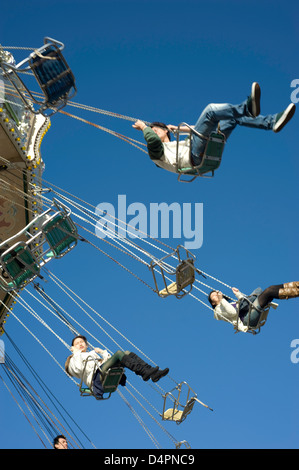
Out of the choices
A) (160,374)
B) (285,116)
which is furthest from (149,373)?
(285,116)

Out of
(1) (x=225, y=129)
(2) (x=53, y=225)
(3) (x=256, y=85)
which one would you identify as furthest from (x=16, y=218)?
(3) (x=256, y=85)

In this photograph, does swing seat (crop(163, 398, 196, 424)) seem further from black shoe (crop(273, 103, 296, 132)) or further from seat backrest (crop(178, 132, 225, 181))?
black shoe (crop(273, 103, 296, 132))

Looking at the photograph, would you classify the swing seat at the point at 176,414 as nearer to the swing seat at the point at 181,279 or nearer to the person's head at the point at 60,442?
the person's head at the point at 60,442

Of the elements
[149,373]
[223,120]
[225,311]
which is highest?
[223,120]

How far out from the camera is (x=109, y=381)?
43.0 feet

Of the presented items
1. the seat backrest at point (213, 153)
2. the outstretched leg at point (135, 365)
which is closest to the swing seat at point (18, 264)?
the outstretched leg at point (135, 365)

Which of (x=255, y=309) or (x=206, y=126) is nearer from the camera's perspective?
(x=206, y=126)

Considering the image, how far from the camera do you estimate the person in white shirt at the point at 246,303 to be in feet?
40.9

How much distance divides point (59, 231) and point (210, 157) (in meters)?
2.81

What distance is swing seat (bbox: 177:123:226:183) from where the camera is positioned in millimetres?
11766

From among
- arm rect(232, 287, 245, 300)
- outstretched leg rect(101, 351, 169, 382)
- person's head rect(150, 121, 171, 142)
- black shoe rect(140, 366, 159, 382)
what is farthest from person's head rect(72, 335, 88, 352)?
person's head rect(150, 121, 171, 142)

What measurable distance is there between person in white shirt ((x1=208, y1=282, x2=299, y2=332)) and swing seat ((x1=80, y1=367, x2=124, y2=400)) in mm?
1738

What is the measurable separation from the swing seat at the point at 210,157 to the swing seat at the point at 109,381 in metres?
3.01

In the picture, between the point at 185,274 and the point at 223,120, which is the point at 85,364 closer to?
the point at 185,274
